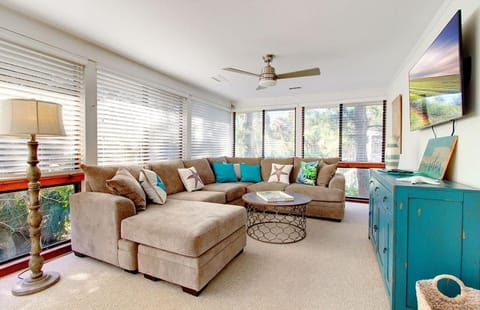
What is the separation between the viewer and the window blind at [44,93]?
2.18 m

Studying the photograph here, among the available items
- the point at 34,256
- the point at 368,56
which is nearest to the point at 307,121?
the point at 368,56

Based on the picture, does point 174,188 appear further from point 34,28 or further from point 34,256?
point 34,28

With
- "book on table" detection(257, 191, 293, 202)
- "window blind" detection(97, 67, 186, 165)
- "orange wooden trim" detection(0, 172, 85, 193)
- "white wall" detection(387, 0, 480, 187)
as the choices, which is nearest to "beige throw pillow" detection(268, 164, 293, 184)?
"book on table" detection(257, 191, 293, 202)

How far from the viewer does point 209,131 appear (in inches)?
213

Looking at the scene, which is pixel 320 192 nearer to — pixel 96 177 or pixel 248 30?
pixel 248 30

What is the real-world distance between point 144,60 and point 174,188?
1.88 meters

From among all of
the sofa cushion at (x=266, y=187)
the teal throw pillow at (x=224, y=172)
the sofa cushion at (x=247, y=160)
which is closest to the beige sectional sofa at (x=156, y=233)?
the sofa cushion at (x=266, y=187)

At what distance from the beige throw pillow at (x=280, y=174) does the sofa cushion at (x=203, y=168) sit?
1.14m

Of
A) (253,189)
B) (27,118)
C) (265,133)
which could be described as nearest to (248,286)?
(27,118)

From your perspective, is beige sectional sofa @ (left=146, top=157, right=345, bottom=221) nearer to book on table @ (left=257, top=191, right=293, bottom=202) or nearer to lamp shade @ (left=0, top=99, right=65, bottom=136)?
book on table @ (left=257, top=191, right=293, bottom=202)

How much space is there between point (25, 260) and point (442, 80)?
13.1ft

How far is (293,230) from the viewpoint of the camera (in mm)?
3324

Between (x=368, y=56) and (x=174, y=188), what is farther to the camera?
(x=174, y=188)

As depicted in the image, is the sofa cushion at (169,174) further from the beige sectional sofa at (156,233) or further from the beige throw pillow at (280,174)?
the beige throw pillow at (280,174)
